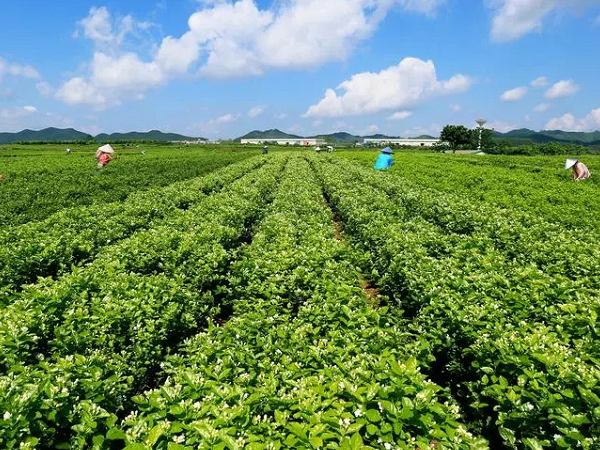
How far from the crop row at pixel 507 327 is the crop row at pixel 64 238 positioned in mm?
7094

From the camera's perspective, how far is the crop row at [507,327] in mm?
3617

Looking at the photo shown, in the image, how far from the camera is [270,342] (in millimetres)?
4465

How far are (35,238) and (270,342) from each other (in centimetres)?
815

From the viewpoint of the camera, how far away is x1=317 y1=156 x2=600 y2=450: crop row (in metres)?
3.62

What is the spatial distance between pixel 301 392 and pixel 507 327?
3.01m

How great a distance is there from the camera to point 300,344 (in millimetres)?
4434

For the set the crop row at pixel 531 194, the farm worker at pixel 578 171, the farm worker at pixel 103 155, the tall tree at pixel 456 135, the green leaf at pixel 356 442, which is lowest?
the green leaf at pixel 356 442

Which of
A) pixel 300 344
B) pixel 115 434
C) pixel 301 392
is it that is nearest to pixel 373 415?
pixel 301 392

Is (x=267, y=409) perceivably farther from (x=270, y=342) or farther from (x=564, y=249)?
(x=564, y=249)

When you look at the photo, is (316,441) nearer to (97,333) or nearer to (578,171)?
(97,333)

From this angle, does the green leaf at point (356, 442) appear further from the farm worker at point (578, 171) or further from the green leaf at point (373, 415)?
the farm worker at point (578, 171)

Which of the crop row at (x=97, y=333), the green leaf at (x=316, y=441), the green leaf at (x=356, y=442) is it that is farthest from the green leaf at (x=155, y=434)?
the green leaf at (x=356, y=442)

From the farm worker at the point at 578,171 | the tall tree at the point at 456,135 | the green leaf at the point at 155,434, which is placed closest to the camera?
the green leaf at the point at 155,434

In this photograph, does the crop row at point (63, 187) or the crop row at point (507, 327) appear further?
the crop row at point (63, 187)
